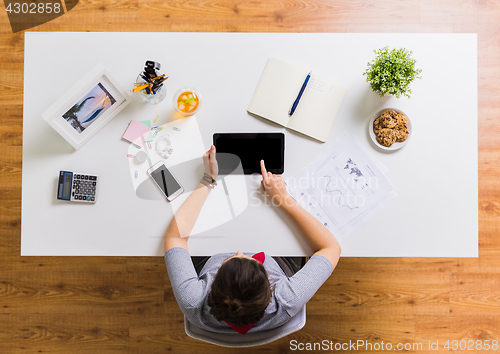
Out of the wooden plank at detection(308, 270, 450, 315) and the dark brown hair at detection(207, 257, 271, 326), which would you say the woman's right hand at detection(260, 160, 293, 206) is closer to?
the dark brown hair at detection(207, 257, 271, 326)

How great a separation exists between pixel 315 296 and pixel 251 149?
94 cm

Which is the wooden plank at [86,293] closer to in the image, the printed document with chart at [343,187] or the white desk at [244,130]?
the white desk at [244,130]

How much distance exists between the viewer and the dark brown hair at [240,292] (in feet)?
2.46

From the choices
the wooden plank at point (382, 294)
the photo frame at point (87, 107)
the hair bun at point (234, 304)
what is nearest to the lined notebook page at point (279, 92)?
the photo frame at point (87, 107)

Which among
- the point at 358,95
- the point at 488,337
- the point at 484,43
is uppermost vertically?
the point at 484,43

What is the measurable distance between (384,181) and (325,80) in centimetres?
37

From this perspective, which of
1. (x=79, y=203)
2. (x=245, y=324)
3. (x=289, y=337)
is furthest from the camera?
(x=289, y=337)

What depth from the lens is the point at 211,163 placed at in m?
0.96

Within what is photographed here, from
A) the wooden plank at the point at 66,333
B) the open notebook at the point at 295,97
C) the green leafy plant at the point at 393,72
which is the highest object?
the green leafy plant at the point at 393,72

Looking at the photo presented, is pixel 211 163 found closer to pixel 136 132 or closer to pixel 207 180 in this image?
pixel 207 180

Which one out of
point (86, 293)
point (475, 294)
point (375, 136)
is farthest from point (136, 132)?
point (475, 294)

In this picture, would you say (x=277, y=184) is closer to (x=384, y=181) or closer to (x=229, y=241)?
(x=229, y=241)

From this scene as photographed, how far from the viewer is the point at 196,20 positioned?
5.12 ft

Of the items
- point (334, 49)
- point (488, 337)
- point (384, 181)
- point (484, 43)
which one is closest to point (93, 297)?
point (384, 181)
